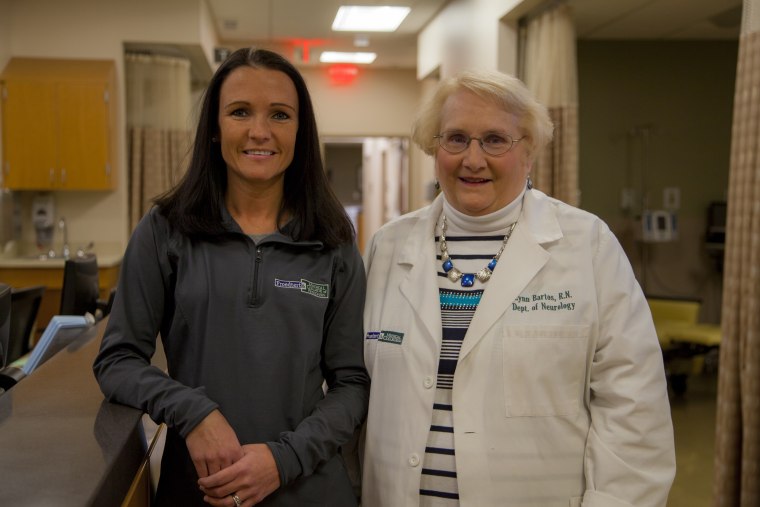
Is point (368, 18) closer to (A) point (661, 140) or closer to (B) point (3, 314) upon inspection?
(A) point (661, 140)

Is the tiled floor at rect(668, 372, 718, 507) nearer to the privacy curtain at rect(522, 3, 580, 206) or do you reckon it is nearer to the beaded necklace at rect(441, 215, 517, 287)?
the privacy curtain at rect(522, 3, 580, 206)

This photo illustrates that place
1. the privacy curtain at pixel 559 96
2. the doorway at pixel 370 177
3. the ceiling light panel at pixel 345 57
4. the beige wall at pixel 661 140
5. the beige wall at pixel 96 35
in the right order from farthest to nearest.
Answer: the doorway at pixel 370 177 < the ceiling light panel at pixel 345 57 < the beige wall at pixel 661 140 < the beige wall at pixel 96 35 < the privacy curtain at pixel 559 96

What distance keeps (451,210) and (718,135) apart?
21.1 ft

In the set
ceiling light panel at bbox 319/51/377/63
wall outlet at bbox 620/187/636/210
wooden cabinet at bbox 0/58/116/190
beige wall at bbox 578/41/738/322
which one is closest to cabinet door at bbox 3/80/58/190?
wooden cabinet at bbox 0/58/116/190

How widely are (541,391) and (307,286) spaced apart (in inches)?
21.5

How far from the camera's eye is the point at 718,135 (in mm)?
7340

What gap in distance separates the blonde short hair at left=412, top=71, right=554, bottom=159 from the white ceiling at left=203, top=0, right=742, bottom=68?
3.75 m

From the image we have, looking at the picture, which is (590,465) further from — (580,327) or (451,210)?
(451,210)

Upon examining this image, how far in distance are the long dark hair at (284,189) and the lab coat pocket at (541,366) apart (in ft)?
1.42

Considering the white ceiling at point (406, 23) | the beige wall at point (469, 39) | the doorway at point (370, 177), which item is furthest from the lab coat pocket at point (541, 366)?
the doorway at point (370, 177)

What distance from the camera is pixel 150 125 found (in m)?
7.43

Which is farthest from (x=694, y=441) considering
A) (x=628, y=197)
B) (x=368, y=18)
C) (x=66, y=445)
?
(x=368, y=18)

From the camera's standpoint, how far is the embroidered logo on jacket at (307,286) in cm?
148

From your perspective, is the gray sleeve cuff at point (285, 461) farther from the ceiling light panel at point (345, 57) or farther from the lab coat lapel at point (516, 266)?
the ceiling light panel at point (345, 57)
